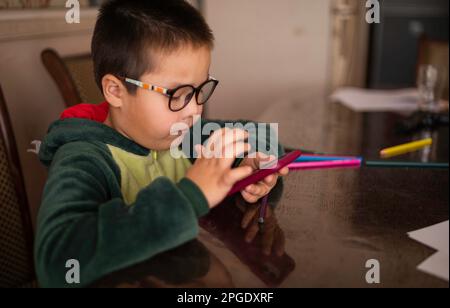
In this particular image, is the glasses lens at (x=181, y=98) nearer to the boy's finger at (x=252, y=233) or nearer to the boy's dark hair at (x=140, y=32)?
the boy's dark hair at (x=140, y=32)

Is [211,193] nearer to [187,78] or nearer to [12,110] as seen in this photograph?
[187,78]

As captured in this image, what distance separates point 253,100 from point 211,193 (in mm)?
1327

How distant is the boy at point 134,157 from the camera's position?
0.53 meters

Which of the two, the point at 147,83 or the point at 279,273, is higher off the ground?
the point at 147,83

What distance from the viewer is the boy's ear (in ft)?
2.48

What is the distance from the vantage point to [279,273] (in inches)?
21.2

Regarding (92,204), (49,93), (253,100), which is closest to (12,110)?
(49,93)

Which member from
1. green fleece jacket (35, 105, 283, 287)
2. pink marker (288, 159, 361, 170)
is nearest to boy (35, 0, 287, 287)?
green fleece jacket (35, 105, 283, 287)

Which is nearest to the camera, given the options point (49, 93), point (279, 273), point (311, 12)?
point (279, 273)

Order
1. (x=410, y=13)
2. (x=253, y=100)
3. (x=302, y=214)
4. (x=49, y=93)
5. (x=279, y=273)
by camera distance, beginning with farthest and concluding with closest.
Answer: (x=410, y=13), (x=253, y=100), (x=49, y=93), (x=302, y=214), (x=279, y=273)

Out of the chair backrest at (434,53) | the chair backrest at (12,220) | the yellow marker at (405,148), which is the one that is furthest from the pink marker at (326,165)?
the chair backrest at (434,53)

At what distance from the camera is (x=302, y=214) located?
2.29ft
